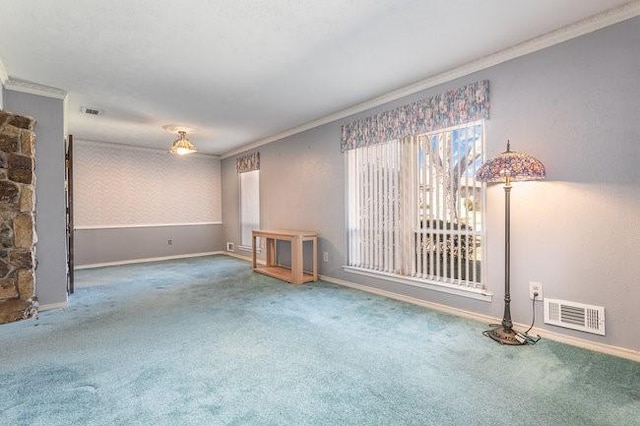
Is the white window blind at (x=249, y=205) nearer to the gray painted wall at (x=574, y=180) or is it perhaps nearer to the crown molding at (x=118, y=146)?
the crown molding at (x=118, y=146)

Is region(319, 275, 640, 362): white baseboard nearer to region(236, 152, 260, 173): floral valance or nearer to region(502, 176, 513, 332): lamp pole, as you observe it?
region(502, 176, 513, 332): lamp pole

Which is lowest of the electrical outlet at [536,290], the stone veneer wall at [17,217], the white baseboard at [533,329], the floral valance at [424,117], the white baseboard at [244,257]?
the white baseboard at [533,329]

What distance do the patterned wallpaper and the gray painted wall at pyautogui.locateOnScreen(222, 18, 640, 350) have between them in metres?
5.82

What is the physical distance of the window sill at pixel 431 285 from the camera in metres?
2.91

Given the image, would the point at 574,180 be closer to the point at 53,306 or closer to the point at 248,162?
the point at 53,306

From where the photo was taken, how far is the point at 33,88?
3.31 metres

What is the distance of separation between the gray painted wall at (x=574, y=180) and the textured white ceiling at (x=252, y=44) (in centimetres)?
31

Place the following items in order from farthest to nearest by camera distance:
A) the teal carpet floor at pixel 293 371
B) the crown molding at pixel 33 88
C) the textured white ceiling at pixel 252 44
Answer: the crown molding at pixel 33 88
the textured white ceiling at pixel 252 44
the teal carpet floor at pixel 293 371

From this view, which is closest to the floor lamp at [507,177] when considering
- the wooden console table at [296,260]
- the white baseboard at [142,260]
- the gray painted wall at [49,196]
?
the wooden console table at [296,260]

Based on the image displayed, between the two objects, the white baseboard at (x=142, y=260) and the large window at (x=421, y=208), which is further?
the white baseboard at (x=142, y=260)

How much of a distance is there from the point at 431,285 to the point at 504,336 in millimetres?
922

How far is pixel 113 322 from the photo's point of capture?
2.97m

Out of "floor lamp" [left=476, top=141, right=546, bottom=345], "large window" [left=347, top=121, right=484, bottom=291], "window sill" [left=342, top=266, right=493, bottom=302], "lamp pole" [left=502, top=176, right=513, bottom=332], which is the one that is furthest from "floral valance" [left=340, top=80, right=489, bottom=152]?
"window sill" [left=342, top=266, right=493, bottom=302]

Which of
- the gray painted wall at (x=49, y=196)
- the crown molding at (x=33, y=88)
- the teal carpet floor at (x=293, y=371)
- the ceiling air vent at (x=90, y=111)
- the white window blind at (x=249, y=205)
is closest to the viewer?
the teal carpet floor at (x=293, y=371)
